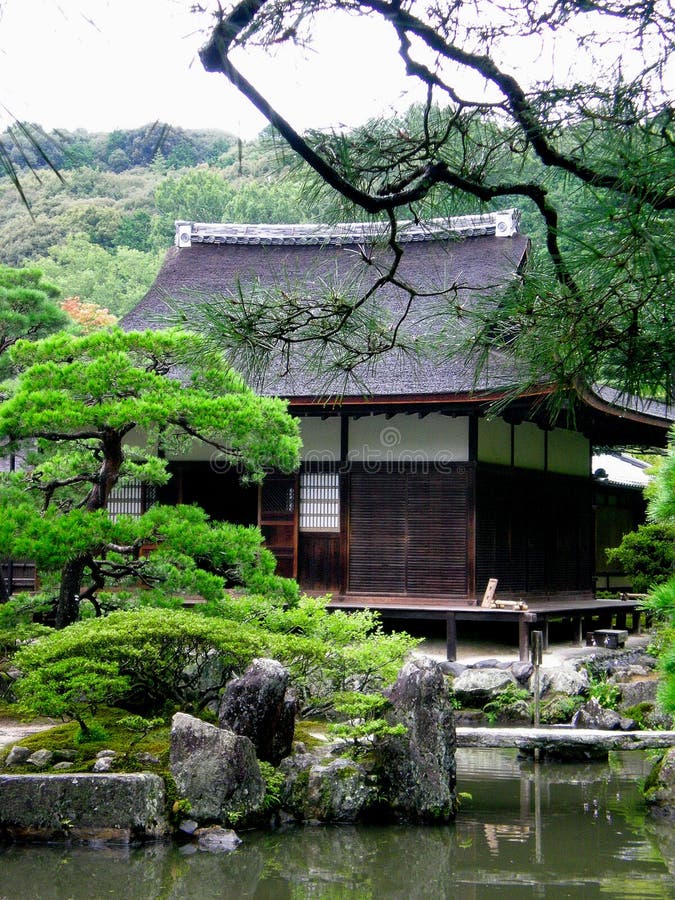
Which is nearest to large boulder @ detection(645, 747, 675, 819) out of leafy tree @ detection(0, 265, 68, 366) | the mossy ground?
the mossy ground

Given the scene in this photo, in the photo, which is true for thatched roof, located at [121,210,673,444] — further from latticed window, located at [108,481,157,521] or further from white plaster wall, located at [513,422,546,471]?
latticed window, located at [108,481,157,521]

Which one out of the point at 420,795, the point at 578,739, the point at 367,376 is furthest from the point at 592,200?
the point at 367,376

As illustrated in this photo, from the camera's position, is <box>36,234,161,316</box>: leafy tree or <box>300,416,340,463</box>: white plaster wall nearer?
<box>300,416,340,463</box>: white plaster wall

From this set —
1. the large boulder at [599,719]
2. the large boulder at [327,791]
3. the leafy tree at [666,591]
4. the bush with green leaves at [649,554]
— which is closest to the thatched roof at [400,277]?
the bush with green leaves at [649,554]

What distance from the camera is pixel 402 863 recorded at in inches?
239

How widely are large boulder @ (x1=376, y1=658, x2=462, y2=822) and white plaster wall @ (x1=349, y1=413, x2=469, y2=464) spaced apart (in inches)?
250

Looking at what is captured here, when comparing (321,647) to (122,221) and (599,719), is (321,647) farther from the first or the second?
(122,221)

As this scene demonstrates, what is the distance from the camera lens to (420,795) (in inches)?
271

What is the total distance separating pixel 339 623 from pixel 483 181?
4.93 m

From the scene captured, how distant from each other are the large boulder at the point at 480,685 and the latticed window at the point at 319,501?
324 centimetres

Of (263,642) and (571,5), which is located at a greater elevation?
(571,5)

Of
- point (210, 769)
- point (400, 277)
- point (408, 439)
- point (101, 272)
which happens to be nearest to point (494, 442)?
point (408, 439)

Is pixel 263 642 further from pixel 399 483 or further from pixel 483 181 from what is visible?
pixel 399 483

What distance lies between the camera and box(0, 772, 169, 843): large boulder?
6227 millimetres
